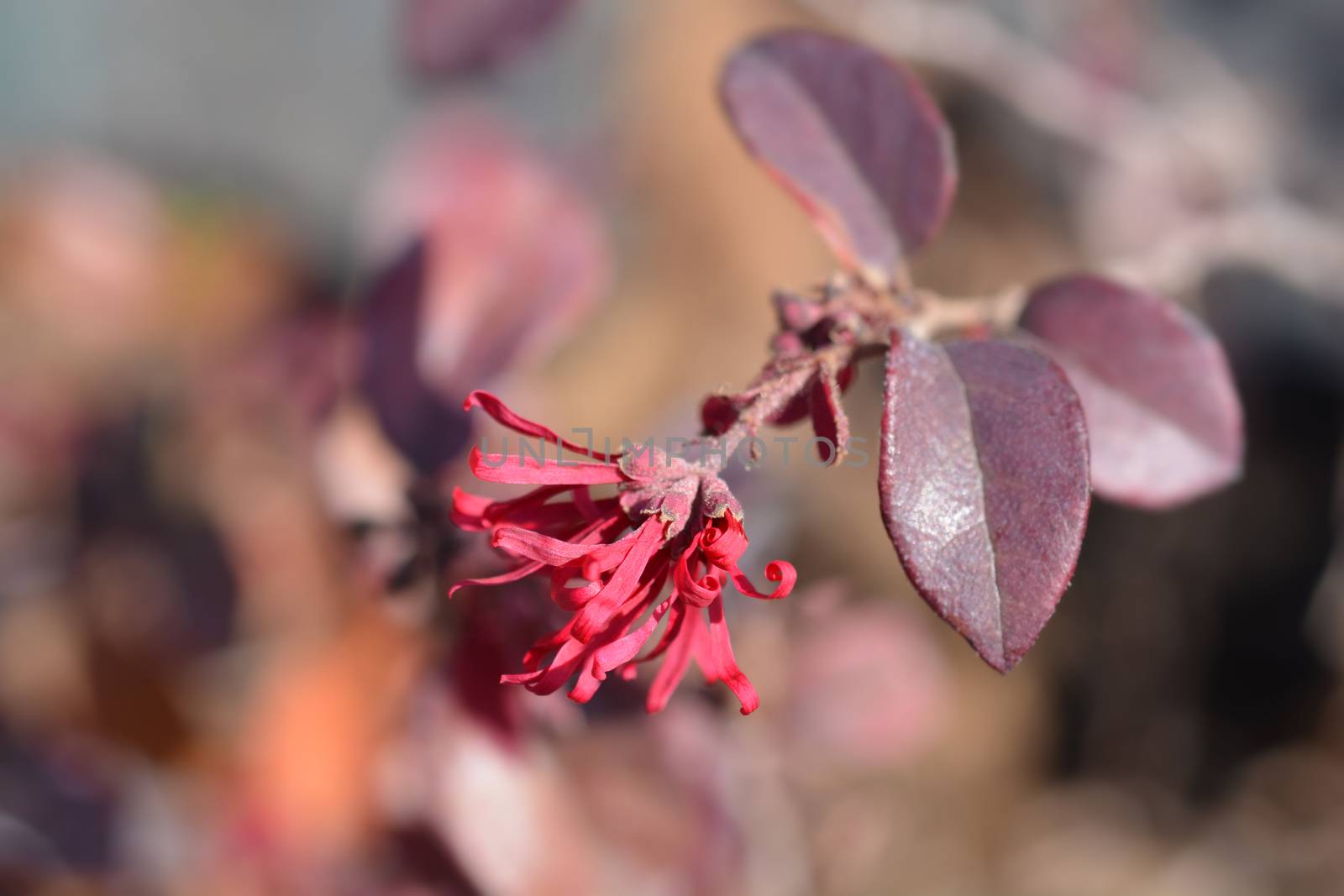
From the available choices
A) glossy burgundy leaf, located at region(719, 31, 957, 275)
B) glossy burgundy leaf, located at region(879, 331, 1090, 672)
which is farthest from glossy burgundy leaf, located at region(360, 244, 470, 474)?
glossy burgundy leaf, located at region(879, 331, 1090, 672)

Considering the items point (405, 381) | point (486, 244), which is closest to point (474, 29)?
point (486, 244)

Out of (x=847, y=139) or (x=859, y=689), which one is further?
(x=859, y=689)

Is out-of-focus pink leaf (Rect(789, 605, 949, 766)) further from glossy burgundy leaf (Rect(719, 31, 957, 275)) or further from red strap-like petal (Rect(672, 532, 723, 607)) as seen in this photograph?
red strap-like petal (Rect(672, 532, 723, 607))

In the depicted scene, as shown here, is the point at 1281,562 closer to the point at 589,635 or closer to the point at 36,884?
the point at 589,635

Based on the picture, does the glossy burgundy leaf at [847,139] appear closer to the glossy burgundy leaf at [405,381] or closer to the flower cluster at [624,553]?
the flower cluster at [624,553]

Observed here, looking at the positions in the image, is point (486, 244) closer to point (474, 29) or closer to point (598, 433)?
point (474, 29)

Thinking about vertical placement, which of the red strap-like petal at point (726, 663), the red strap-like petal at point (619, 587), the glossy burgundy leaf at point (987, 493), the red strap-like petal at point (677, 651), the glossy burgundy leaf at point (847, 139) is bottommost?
the red strap-like petal at point (677, 651)

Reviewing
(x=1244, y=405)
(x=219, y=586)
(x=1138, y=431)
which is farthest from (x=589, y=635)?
(x=1244, y=405)

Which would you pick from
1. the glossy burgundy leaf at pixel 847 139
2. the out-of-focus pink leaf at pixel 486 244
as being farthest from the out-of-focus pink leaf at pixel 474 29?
the glossy burgundy leaf at pixel 847 139
